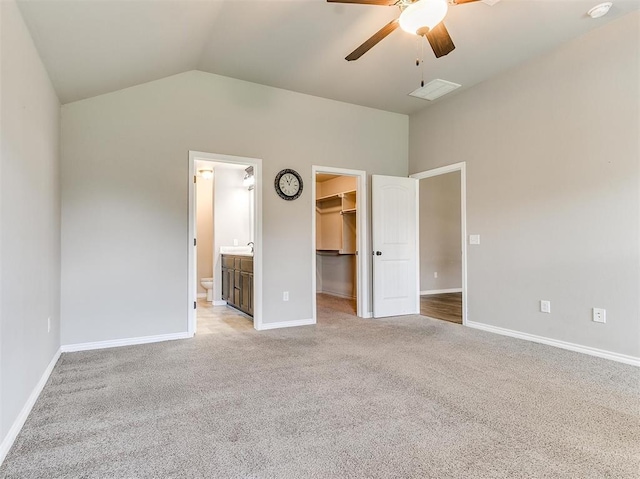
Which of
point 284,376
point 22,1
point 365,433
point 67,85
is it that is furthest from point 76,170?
point 365,433

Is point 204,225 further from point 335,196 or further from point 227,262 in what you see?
point 335,196

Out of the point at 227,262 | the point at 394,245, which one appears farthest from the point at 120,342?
the point at 394,245

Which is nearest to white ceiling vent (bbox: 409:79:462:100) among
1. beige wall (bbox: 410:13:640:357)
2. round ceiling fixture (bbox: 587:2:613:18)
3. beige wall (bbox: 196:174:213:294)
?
beige wall (bbox: 410:13:640:357)

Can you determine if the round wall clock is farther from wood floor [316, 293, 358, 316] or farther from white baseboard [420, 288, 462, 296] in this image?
white baseboard [420, 288, 462, 296]

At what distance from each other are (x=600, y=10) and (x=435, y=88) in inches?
54.4

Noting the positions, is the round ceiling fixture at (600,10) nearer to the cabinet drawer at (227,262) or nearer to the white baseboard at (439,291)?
the cabinet drawer at (227,262)

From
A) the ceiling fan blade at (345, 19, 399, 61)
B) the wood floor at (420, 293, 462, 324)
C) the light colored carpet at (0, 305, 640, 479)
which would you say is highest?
the ceiling fan blade at (345, 19, 399, 61)

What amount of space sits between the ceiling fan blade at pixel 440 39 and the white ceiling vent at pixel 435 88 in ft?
3.28

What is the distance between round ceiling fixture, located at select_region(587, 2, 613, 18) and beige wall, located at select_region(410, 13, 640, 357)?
0.26 meters

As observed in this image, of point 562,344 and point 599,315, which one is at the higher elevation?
point 599,315

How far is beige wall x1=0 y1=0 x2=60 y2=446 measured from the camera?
1.79 metres

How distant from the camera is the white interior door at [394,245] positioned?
196 inches

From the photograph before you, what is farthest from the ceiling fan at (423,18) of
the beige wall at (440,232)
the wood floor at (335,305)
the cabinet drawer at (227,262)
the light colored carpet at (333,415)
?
the beige wall at (440,232)

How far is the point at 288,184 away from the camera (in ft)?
14.8
